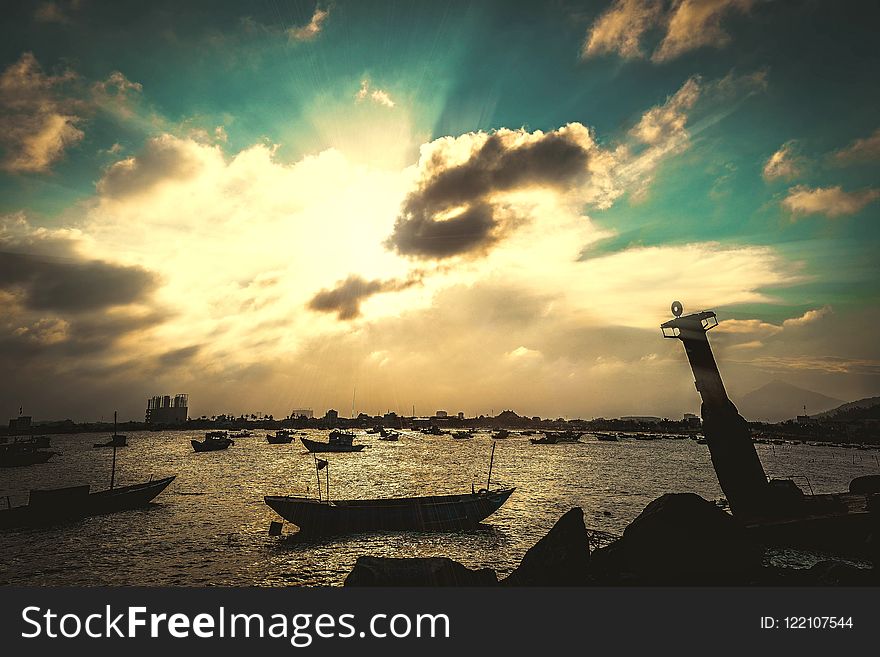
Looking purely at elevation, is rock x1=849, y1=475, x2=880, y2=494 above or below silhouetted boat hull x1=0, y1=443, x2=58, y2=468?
above

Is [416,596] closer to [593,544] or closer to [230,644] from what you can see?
[230,644]

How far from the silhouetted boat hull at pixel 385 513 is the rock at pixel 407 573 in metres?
17.4

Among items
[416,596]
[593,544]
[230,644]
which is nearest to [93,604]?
[230,644]

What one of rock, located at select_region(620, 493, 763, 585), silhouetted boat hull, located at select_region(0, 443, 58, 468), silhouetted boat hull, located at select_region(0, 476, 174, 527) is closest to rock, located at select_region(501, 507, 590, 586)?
rock, located at select_region(620, 493, 763, 585)

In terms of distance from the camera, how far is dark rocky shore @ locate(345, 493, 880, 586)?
14961 mm

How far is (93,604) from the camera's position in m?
10.3

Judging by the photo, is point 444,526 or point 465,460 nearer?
point 444,526

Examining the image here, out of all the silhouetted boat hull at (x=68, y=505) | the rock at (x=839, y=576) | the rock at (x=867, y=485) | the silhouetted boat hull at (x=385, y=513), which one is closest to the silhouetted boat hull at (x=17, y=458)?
the silhouetted boat hull at (x=68, y=505)

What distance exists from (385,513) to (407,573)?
18200mm

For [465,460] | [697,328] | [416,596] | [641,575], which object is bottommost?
[465,460]

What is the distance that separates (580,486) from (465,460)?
44.7m

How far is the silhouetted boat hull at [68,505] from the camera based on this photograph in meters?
35.0

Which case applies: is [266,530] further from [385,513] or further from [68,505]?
[68,505]

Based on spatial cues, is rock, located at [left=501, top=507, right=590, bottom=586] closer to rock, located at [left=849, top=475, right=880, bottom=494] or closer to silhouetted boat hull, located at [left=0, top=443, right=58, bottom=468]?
rock, located at [left=849, top=475, right=880, bottom=494]
